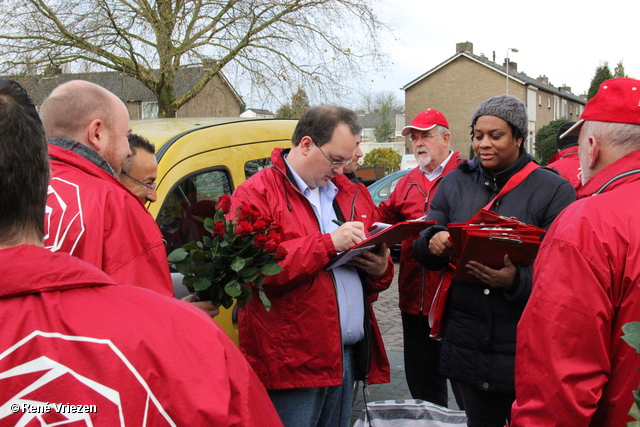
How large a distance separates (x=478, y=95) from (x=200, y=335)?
5682 centimetres

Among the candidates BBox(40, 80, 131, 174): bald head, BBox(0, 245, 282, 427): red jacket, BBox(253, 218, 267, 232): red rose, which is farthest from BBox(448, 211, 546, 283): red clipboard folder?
BBox(0, 245, 282, 427): red jacket

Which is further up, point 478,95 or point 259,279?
point 478,95

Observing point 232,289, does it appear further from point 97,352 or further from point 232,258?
point 97,352

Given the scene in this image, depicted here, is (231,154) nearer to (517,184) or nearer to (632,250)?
(517,184)

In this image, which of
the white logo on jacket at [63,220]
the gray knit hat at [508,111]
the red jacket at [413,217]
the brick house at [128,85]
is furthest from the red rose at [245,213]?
the brick house at [128,85]

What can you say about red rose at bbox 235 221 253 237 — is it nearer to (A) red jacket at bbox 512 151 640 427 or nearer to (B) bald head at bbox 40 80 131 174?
(B) bald head at bbox 40 80 131 174

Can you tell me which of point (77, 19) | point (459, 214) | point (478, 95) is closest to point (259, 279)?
point (459, 214)

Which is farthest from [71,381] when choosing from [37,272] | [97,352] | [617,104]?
[617,104]

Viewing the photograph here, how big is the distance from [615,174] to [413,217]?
2.48m

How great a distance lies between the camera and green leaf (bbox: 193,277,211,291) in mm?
2377

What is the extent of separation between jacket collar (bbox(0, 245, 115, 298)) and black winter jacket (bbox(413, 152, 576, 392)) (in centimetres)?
220

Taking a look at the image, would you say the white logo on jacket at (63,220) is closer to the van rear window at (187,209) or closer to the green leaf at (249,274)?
the green leaf at (249,274)

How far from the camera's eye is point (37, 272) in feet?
3.33

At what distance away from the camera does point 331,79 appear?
15.3m
